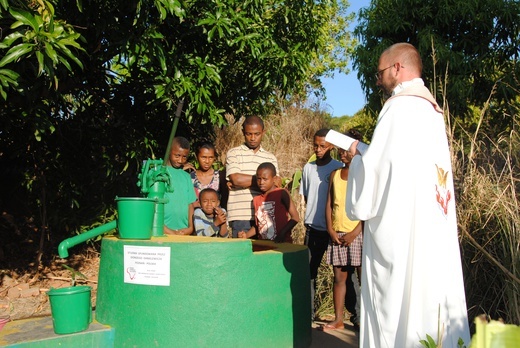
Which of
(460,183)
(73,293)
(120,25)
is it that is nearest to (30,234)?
(120,25)

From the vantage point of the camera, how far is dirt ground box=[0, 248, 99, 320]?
761cm

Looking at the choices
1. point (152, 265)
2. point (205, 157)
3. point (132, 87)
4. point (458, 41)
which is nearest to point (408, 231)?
point (152, 265)

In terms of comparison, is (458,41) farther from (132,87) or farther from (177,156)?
(177,156)

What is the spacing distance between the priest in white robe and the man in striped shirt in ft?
7.66

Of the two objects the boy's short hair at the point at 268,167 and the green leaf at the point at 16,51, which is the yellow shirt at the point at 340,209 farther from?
the green leaf at the point at 16,51

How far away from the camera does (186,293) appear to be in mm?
3961

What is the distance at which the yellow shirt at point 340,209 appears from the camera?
5.34 metres

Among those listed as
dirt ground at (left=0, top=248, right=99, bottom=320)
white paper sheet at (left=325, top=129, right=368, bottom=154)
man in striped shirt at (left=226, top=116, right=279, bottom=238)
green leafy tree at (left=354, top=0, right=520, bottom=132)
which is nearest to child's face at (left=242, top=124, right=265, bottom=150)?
man in striped shirt at (left=226, top=116, right=279, bottom=238)

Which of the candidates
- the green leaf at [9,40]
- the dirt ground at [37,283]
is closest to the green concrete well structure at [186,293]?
the green leaf at [9,40]

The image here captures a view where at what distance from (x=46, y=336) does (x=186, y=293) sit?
0.94m

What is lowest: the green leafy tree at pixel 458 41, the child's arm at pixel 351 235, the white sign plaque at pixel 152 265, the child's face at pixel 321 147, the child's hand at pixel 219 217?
the white sign plaque at pixel 152 265

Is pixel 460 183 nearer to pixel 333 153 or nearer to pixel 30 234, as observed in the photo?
pixel 333 153

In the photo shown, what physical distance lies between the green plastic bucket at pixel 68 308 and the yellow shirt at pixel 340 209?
7.94 ft

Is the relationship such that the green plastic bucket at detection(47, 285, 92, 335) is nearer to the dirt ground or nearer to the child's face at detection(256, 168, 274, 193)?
the child's face at detection(256, 168, 274, 193)
